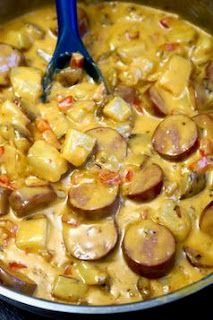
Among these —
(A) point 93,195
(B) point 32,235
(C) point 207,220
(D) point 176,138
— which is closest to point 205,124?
(D) point 176,138

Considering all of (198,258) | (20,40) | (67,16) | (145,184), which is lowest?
(198,258)

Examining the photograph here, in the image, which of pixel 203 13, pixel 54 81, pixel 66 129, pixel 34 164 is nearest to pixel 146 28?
pixel 203 13

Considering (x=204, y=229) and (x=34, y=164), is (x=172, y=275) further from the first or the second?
(x=34, y=164)

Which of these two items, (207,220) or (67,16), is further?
(67,16)

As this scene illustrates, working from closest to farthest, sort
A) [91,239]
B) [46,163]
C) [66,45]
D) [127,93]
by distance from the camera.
A: [91,239] < [46,163] < [127,93] < [66,45]

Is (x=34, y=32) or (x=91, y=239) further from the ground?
(x=34, y=32)

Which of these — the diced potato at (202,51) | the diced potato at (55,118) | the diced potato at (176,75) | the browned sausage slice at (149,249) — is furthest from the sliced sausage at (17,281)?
the diced potato at (202,51)

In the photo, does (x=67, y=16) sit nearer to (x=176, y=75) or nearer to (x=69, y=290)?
(x=176, y=75)

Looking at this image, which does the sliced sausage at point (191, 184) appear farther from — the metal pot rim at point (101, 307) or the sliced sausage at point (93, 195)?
the metal pot rim at point (101, 307)
